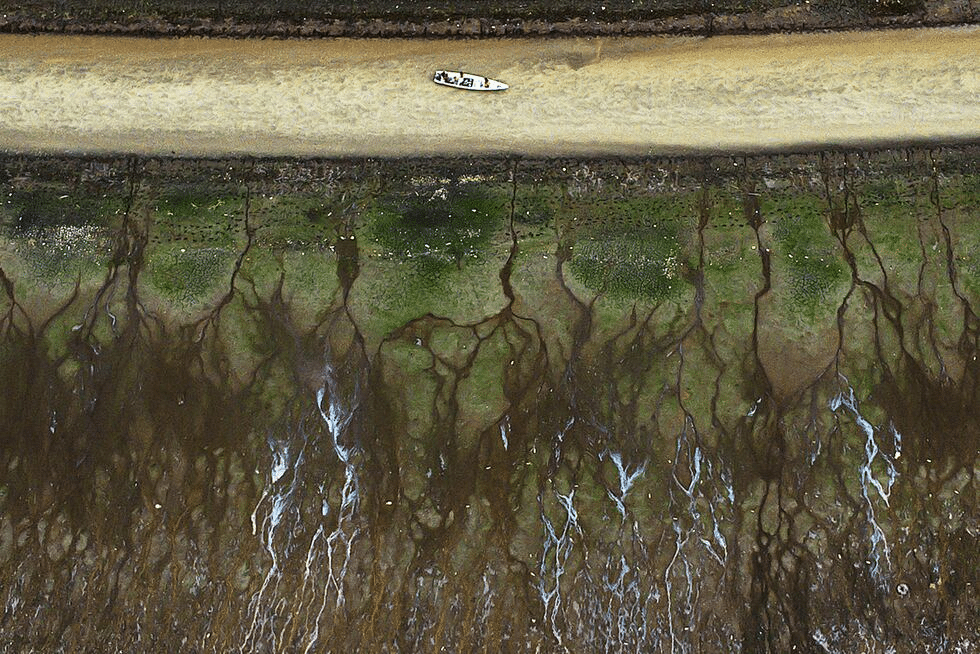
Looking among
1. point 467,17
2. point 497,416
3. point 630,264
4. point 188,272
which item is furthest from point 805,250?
point 188,272

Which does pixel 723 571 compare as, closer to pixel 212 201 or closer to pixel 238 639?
pixel 238 639

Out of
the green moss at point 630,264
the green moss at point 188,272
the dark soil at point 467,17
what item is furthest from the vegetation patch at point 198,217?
the green moss at point 630,264

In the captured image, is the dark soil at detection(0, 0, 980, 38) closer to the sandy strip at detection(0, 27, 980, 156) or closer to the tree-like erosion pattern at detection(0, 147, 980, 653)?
the sandy strip at detection(0, 27, 980, 156)

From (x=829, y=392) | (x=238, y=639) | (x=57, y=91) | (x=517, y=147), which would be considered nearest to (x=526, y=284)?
(x=517, y=147)

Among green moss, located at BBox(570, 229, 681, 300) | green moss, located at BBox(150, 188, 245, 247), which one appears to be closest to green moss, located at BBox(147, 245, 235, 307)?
green moss, located at BBox(150, 188, 245, 247)

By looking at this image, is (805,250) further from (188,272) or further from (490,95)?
(188,272)

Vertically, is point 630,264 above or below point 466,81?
below

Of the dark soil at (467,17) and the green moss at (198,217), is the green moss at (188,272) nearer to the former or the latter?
the green moss at (198,217)
